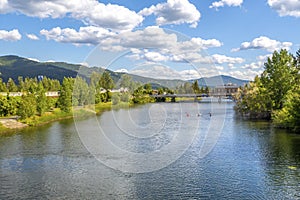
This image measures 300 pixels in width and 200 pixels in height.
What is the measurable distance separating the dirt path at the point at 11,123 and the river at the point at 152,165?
258 inches

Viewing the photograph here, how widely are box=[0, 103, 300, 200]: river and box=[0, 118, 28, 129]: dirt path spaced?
6565 mm

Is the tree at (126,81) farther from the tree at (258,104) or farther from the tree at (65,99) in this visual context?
the tree at (65,99)

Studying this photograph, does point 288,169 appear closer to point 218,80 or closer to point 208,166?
point 208,166

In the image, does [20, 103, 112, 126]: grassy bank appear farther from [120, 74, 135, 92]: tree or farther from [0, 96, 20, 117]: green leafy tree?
[120, 74, 135, 92]: tree

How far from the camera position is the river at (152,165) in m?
21.8

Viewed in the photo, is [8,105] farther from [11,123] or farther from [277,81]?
[277,81]

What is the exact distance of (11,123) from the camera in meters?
53.8

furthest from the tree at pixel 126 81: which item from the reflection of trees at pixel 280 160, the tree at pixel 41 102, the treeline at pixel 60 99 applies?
the tree at pixel 41 102

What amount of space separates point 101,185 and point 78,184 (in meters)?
1.71

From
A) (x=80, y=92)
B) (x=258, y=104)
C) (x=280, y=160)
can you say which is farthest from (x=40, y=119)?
(x=280, y=160)

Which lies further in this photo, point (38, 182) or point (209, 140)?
point (209, 140)

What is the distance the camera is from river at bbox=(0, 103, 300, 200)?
71.4 ft

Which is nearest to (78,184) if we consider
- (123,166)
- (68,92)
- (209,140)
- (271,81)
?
(123,166)

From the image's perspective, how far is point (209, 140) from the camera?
1590 inches
